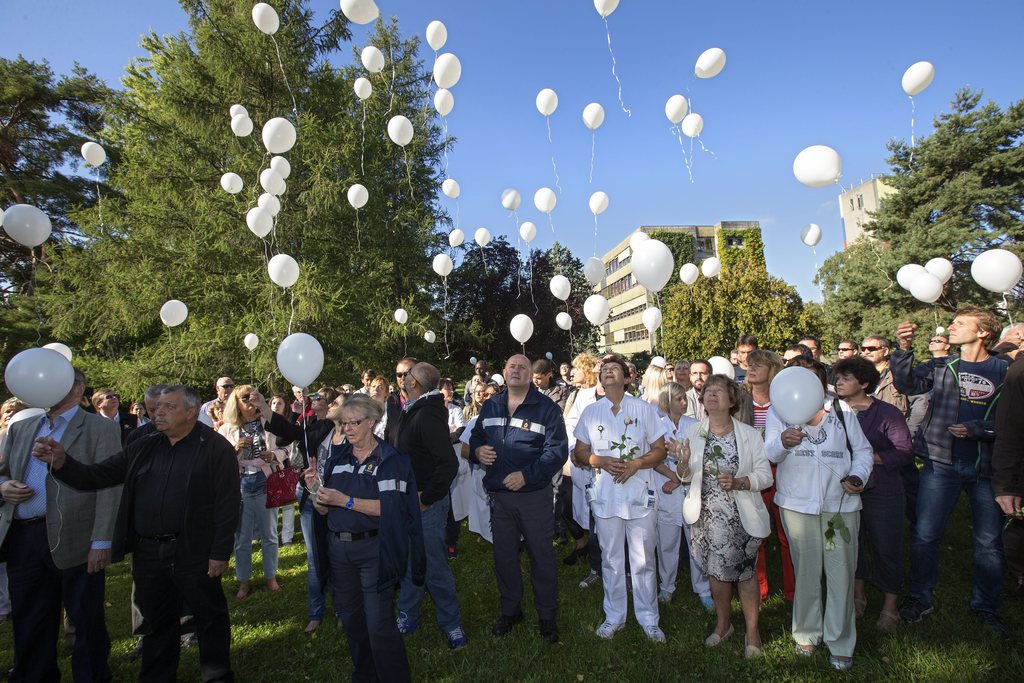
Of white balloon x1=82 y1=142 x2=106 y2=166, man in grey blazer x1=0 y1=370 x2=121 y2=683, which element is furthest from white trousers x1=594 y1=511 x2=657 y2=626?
white balloon x1=82 y1=142 x2=106 y2=166

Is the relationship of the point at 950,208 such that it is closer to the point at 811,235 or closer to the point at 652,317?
the point at 811,235

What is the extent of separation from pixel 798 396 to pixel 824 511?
2.70 ft

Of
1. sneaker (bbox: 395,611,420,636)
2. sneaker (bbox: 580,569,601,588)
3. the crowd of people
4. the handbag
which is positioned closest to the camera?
the crowd of people

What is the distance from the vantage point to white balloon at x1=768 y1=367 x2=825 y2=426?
2.98 m

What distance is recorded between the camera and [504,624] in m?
3.80

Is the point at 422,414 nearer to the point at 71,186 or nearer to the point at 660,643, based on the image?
the point at 660,643

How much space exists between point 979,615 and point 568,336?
66.9ft

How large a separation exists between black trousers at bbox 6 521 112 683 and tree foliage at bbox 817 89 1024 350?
1004 inches

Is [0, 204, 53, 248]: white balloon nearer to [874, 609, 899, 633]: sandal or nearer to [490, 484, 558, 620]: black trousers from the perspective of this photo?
[490, 484, 558, 620]: black trousers

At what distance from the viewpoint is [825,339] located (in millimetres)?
29094


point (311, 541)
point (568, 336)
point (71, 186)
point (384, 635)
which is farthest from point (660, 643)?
point (71, 186)

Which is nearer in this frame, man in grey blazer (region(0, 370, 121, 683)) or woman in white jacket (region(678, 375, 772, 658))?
man in grey blazer (region(0, 370, 121, 683))

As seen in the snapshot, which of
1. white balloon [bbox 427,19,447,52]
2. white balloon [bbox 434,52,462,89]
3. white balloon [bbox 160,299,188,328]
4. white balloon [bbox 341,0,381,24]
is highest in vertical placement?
white balloon [bbox 427,19,447,52]

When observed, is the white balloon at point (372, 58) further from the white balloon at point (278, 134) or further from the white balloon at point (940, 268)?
the white balloon at point (940, 268)
